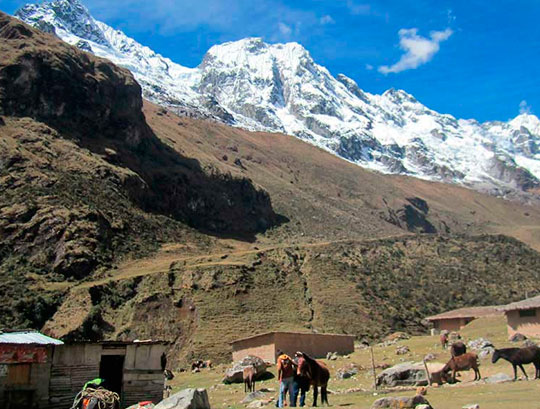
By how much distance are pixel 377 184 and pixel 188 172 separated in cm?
8049

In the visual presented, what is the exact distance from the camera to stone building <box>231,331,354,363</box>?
40.3 metres

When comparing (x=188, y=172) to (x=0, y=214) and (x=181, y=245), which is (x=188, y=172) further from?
(x=0, y=214)

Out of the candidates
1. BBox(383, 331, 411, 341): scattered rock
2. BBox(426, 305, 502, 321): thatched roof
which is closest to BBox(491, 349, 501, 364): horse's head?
BBox(383, 331, 411, 341): scattered rock

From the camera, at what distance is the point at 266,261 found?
6962cm

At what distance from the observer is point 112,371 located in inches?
1005

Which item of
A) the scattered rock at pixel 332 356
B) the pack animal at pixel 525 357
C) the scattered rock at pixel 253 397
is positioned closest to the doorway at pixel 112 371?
the scattered rock at pixel 253 397

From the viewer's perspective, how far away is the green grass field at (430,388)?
17266mm

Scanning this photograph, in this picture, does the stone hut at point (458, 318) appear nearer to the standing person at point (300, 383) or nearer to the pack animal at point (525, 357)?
the pack animal at point (525, 357)

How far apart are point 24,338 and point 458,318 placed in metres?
39.5

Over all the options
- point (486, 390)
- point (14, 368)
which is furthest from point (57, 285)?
point (486, 390)

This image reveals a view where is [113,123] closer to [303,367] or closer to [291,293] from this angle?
[291,293]

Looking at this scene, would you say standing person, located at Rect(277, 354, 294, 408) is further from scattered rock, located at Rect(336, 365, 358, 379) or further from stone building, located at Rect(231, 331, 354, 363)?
stone building, located at Rect(231, 331, 354, 363)

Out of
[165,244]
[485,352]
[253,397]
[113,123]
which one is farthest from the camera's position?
[113,123]

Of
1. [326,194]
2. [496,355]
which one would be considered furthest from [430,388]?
[326,194]
